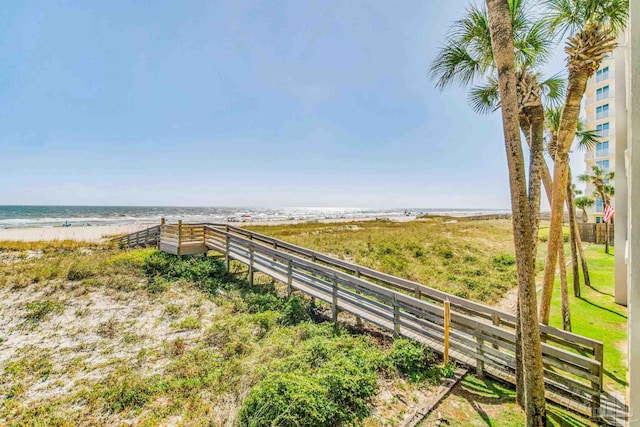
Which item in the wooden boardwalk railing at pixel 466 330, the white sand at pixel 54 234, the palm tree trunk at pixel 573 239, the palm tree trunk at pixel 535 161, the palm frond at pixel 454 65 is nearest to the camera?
the wooden boardwalk railing at pixel 466 330

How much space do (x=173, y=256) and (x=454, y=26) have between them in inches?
488

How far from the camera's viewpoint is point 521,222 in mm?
3045

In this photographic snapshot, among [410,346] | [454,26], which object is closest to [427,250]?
[410,346]

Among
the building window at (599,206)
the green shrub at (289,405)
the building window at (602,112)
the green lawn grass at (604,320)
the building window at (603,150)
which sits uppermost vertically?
the building window at (602,112)

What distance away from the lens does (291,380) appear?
3.95m

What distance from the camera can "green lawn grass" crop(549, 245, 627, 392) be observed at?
4.62 meters

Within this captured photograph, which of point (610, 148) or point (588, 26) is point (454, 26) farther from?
point (610, 148)

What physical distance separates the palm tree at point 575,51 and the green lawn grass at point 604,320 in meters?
1.17

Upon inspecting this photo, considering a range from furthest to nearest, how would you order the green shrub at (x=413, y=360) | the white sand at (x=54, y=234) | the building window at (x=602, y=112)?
the building window at (x=602, y=112) < the white sand at (x=54, y=234) < the green shrub at (x=413, y=360)

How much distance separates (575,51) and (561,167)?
6.27 feet

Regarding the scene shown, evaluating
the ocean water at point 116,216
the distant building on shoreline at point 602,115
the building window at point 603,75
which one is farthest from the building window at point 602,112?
the ocean water at point 116,216

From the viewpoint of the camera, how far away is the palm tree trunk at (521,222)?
3043 millimetres

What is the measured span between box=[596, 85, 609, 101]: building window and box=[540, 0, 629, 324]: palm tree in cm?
3465

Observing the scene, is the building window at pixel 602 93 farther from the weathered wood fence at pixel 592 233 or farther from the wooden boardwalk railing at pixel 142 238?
the wooden boardwalk railing at pixel 142 238
